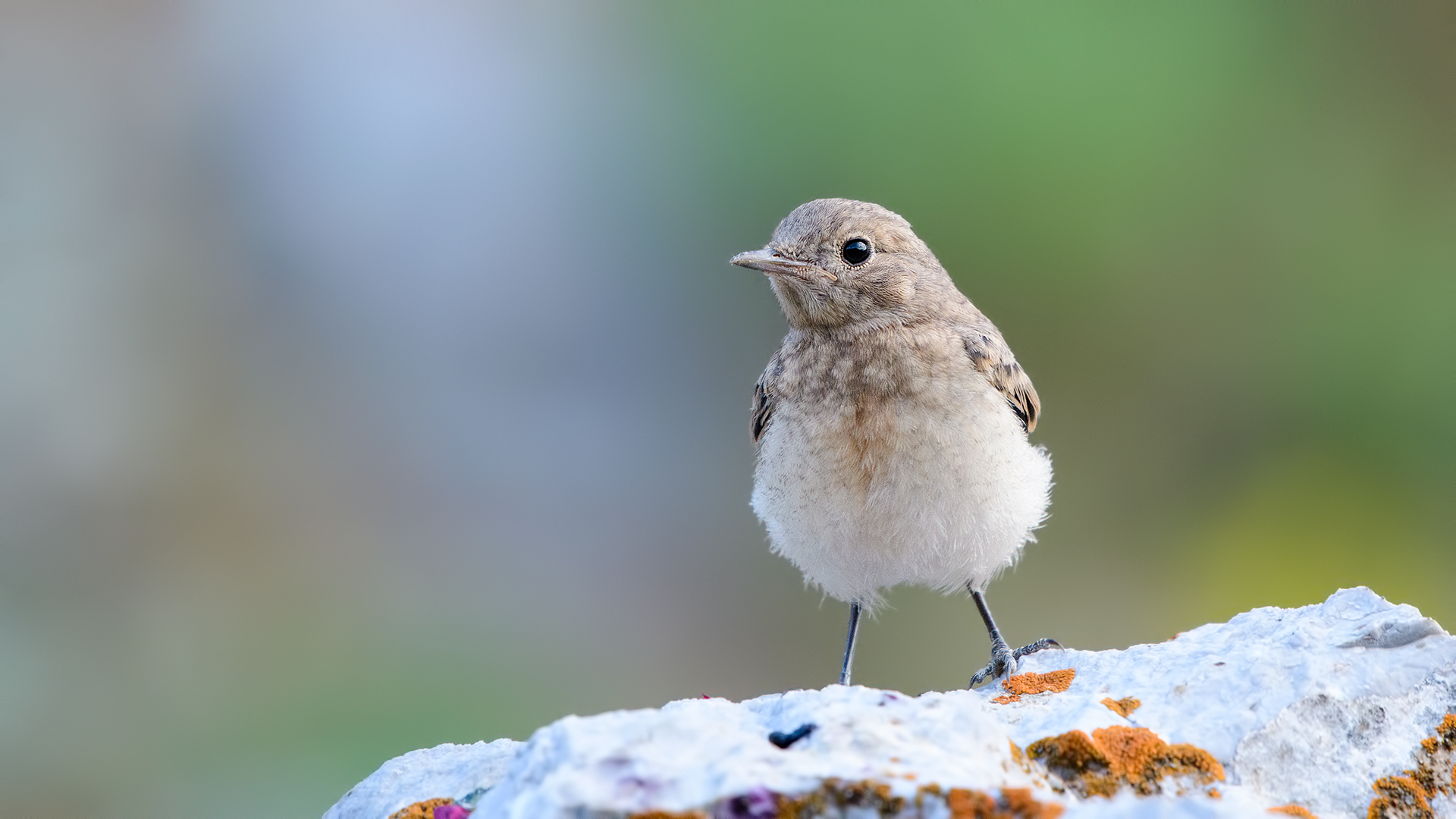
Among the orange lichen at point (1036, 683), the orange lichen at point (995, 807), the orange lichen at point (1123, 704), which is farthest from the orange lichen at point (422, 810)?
the orange lichen at point (1123, 704)

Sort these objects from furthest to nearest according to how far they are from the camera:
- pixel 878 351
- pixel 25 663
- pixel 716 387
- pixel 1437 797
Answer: pixel 716 387, pixel 25 663, pixel 878 351, pixel 1437 797

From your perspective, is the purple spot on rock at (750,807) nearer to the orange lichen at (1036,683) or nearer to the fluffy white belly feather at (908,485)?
the orange lichen at (1036,683)

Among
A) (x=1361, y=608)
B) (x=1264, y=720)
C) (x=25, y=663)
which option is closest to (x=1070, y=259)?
(x=1361, y=608)

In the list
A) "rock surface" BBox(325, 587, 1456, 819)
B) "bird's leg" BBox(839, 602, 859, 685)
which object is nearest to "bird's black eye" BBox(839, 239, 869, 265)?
"bird's leg" BBox(839, 602, 859, 685)

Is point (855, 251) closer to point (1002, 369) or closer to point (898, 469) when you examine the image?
point (1002, 369)

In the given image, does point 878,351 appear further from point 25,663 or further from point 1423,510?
point 25,663
